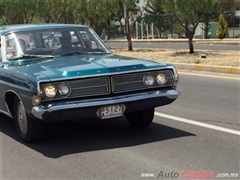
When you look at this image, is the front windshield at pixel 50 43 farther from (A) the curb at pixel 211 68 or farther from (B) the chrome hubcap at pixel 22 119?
(A) the curb at pixel 211 68

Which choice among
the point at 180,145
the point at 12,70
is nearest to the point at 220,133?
the point at 180,145

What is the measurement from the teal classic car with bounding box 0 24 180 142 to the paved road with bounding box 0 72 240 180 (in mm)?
348

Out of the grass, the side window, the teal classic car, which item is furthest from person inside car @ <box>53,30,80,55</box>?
the grass

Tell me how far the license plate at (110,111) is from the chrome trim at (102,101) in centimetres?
7

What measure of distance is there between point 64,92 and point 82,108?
0.99 ft

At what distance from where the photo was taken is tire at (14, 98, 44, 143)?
5.96m

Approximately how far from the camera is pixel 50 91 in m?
5.54

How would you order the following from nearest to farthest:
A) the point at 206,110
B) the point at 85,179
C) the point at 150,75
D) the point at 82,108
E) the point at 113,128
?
the point at 85,179 < the point at 82,108 < the point at 150,75 < the point at 113,128 < the point at 206,110

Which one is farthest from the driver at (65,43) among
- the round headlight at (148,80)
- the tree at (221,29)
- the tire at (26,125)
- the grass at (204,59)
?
the tree at (221,29)

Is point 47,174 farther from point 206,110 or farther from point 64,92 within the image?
point 206,110

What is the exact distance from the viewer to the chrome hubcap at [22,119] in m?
6.10

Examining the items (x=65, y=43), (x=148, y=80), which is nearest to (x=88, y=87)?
(x=148, y=80)

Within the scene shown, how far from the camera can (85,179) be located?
4.79 metres

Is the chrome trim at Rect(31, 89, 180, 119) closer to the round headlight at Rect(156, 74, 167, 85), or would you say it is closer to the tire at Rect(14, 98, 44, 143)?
the round headlight at Rect(156, 74, 167, 85)
